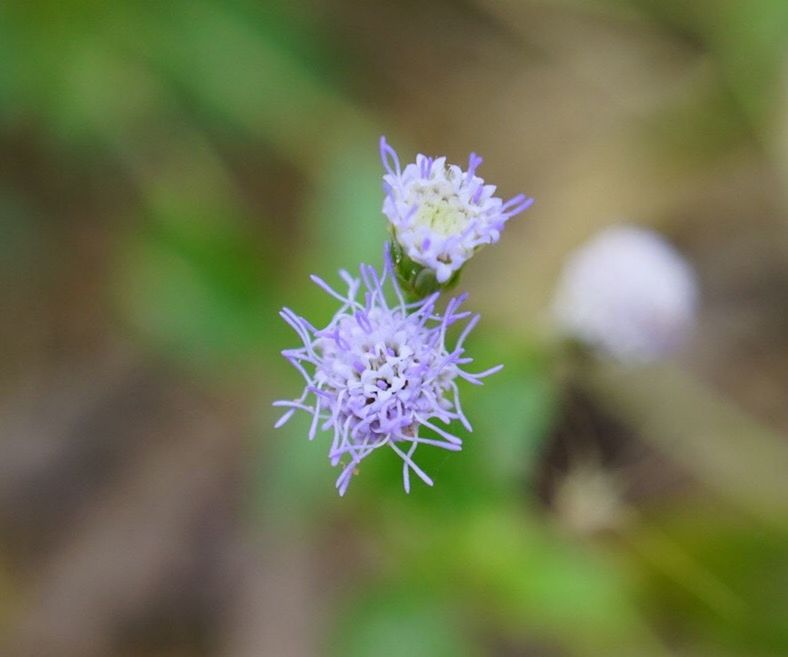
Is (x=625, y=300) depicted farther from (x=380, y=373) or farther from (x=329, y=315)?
(x=380, y=373)

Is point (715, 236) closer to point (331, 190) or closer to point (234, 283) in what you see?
point (331, 190)

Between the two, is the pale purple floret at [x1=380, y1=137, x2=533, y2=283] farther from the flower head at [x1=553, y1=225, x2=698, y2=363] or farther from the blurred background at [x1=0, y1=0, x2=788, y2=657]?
the flower head at [x1=553, y1=225, x2=698, y2=363]

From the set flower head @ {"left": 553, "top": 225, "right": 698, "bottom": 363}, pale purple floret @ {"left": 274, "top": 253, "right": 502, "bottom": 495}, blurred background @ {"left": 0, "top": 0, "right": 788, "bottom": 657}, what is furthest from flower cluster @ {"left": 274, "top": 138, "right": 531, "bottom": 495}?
flower head @ {"left": 553, "top": 225, "right": 698, "bottom": 363}

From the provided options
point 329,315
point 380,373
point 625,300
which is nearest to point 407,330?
point 380,373

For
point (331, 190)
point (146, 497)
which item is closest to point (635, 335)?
point (331, 190)

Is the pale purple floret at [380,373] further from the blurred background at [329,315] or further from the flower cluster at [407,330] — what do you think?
the blurred background at [329,315]

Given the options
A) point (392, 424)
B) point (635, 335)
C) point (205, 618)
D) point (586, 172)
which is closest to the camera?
point (392, 424)
